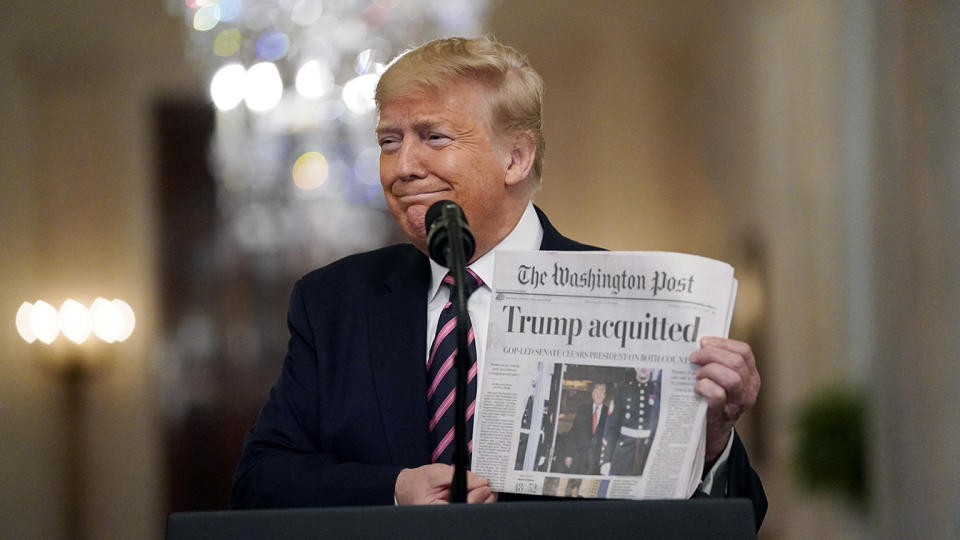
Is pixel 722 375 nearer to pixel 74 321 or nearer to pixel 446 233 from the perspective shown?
pixel 446 233

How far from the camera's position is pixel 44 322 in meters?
4.65

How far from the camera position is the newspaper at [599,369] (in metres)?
1.29

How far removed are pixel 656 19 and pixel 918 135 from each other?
2165mm

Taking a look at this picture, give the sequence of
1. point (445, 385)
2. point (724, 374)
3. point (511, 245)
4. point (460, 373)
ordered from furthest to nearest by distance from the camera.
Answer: point (511, 245) < point (445, 385) < point (724, 374) < point (460, 373)

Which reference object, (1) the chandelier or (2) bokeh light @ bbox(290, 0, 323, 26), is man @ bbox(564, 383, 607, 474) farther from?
(2) bokeh light @ bbox(290, 0, 323, 26)

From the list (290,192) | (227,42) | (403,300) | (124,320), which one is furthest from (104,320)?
(403,300)

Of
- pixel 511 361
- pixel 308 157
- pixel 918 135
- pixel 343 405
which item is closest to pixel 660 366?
pixel 511 361

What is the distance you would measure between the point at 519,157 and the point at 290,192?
329cm

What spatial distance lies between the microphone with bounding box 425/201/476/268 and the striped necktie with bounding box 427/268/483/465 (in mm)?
357

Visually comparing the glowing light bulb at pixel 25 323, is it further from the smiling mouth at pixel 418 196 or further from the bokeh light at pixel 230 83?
the smiling mouth at pixel 418 196

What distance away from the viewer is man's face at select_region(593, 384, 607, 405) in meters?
1.30

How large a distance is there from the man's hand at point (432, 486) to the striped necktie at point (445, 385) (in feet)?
0.47

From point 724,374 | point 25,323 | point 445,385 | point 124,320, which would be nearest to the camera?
point 724,374

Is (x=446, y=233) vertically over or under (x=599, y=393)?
over
